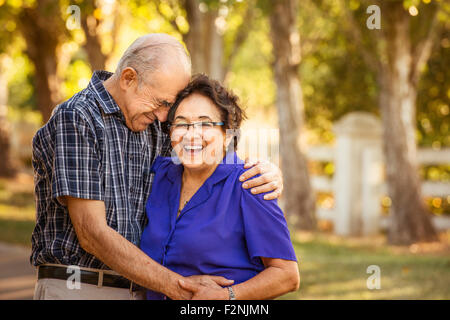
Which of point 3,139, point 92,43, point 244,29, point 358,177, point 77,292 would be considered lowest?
point 77,292

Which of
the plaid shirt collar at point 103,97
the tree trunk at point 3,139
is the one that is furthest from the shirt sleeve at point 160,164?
the tree trunk at point 3,139

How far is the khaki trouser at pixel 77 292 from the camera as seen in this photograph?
105 inches

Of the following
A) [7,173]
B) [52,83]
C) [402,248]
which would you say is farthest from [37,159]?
[7,173]

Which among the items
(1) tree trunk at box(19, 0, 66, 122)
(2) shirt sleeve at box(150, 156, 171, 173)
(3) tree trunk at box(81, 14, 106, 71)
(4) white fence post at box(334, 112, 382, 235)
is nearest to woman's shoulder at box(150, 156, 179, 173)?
(2) shirt sleeve at box(150, 156, 171, 173)

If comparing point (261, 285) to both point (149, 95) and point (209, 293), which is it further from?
point (149, 95)

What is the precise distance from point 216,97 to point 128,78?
0.41 metres

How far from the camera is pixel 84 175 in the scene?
250cm

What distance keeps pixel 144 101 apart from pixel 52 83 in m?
13.1

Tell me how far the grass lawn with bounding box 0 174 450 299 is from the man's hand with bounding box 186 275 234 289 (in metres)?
3.57

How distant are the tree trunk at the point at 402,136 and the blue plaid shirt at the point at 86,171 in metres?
7.66

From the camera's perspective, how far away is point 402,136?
9.84m

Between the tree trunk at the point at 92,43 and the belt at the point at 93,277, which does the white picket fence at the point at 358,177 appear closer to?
the tree trunk at the point at 92,43

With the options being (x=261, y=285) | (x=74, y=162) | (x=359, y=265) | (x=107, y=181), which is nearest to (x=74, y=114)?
(x=74, y=162)

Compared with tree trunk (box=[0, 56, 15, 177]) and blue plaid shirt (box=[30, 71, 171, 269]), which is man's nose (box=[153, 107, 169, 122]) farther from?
tree trunk (box=[0, 56, 15, 177])
